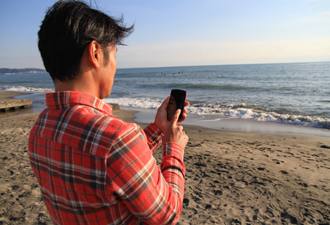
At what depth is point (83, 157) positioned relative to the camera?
0.83m

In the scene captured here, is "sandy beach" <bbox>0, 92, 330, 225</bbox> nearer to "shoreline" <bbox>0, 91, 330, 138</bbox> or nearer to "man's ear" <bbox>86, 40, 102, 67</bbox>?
"shoreline" <bbox>0, 91, 330, 138</bbox>

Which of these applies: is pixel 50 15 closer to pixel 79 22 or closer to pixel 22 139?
pixel 79 22

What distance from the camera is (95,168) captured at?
81 centimetres

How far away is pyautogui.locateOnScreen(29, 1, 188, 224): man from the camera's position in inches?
32.0

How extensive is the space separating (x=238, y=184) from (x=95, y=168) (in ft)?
11.9

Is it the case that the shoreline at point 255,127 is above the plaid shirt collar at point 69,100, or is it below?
below

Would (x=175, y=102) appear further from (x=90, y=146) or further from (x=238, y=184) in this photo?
(x=238, y=184)

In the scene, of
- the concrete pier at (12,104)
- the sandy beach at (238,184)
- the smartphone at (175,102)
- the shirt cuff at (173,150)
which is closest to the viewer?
the shirt cuff at (173,150)

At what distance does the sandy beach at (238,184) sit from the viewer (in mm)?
3082

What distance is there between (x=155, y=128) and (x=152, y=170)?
2.25 ft

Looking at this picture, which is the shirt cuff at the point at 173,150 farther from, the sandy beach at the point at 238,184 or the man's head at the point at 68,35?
the sandy beach at the point at 238,184

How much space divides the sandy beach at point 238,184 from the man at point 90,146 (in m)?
2.29

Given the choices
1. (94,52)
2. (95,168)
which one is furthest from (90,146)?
(94,52)

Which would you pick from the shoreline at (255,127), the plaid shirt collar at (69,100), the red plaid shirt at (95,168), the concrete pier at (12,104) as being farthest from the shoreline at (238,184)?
the concrete pier at (12,104)
